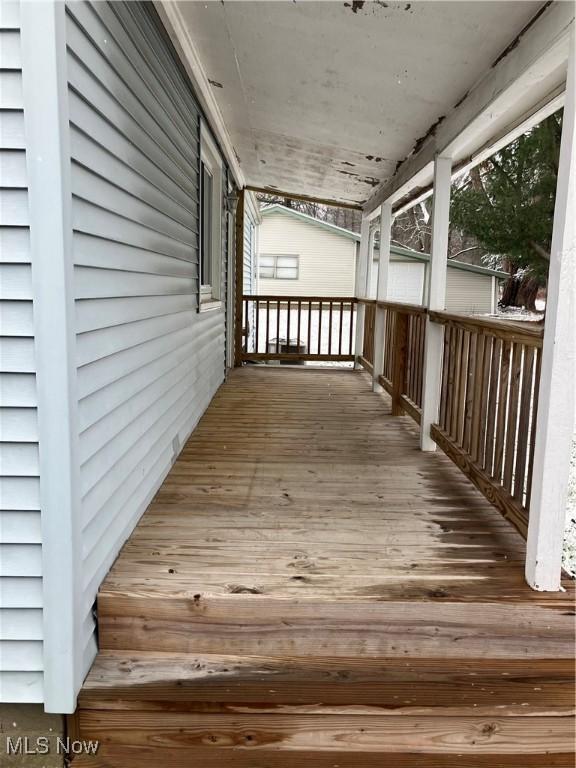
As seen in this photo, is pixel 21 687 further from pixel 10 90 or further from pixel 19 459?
pixel 10 90

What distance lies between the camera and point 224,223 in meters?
6.57

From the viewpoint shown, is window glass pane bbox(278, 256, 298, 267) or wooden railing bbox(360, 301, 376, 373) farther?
window glass pane bbox(278, 256, 298, 267)

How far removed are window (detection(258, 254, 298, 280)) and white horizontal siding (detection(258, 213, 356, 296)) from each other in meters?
0.12

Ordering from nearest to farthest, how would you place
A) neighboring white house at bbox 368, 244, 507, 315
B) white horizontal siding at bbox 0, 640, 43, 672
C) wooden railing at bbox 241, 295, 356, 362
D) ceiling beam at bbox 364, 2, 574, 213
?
white horizontal siding at bbox 0, 640, 43, 672
ceiling beam at bbox 364, 2, 574, 213
wooden railing at bbox 241, 295, 356, 362
neighboring white house at bbox 368, 244, 507, 315

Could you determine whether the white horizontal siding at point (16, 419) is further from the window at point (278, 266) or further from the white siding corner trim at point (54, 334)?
the window at point (278, 266)

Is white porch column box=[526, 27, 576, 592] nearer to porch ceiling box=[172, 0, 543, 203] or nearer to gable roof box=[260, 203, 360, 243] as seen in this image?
porch ceiling box=[172, 0, 543, 203]

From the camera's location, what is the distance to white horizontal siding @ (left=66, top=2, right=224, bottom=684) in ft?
6.06

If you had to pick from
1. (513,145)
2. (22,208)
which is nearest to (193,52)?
(22,208)

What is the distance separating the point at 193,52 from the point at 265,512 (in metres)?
2.64

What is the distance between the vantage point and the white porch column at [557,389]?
194cm

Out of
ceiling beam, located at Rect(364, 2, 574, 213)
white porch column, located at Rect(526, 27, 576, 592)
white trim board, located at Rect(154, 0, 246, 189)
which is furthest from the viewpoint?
white trim board, located at Rect(154, 0, 246, 189)

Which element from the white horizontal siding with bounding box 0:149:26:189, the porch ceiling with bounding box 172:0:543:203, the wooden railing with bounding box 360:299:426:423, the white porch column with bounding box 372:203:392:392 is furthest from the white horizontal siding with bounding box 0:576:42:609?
the white porch column with bounding box 372:203:392:392

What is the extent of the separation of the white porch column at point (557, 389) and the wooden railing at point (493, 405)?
0.27 metres

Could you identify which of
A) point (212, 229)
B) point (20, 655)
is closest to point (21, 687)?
point (20, 655)
